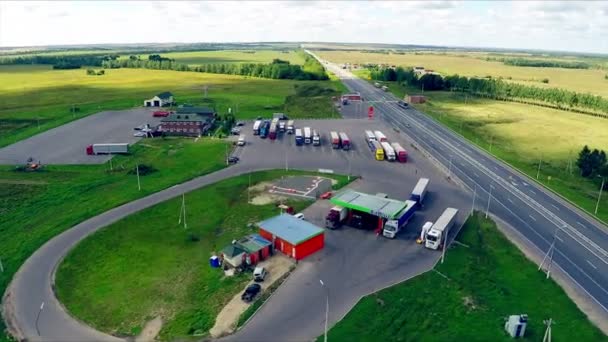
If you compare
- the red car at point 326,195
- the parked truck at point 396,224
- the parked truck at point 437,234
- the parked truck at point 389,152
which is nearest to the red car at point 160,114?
the parked truck at point 389,152

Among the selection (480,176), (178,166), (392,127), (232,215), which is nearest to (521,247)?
(480,176)

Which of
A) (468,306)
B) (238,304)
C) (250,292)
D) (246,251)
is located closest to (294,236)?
(246,251)

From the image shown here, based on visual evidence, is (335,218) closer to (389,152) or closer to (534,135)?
(389,152)

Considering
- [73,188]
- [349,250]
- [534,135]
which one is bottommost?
[349,250]

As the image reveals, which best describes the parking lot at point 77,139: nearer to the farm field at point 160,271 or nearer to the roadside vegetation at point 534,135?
the farm field at point 160,271

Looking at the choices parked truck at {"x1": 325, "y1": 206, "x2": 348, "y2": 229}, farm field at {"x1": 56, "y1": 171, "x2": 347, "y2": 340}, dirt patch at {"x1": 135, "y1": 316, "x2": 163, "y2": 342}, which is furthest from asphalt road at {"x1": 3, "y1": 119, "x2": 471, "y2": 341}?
dirt patch at {"x1": 135, "y1": 316, "x2": 163, "y2": 342}

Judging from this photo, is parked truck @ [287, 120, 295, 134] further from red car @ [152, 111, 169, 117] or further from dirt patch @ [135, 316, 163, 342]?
dirt patch @ [135, 316, 163, 342]
